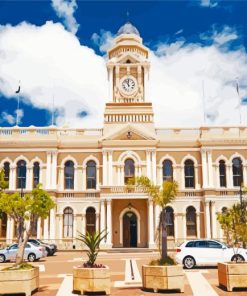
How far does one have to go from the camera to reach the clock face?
44500mm

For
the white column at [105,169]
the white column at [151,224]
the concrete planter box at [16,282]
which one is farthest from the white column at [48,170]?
the concrete planter box at [16,282]

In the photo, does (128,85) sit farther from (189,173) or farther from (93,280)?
(93,280)

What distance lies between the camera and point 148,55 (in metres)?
47.6

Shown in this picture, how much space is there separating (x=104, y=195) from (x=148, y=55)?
62.3ft

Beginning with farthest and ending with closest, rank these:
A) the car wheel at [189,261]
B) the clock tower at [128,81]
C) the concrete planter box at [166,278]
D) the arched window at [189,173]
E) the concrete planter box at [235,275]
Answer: the clock tower at [128,81]
the arched window at [189,173]
the car wheel at [189,261]
the concrete planter box at [235,275]
the concrete planter box at [166,278]

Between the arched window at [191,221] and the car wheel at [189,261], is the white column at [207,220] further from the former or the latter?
the car wheel at [189,261]

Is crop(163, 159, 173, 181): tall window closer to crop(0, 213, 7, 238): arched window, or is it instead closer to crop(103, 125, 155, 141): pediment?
crop(103, 125, 155, 141): pediment

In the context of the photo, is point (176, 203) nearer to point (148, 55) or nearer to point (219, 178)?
point (219, 178)

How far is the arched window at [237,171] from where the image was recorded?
37656mm

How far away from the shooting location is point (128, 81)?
44688 millimetres

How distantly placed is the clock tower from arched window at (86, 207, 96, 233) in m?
7.70

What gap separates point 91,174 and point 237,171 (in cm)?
A: 1287

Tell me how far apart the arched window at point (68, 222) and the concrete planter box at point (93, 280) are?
25.0m

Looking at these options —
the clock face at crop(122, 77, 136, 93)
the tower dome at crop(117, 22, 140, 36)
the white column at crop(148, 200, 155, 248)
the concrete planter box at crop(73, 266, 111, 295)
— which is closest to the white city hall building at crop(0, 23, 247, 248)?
the white column at crop(148, 200, 155, 248)
